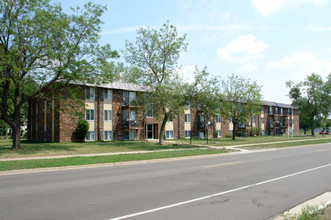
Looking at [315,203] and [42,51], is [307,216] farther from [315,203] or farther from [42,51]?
[42,51]

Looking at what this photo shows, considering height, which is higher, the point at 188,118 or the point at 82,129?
the point at 188,118

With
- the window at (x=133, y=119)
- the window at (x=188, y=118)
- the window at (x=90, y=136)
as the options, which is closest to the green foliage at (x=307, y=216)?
the window at (x=90, y=136)

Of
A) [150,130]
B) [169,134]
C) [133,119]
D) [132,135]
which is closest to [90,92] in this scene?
[133,119]

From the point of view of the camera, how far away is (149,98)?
29422mm

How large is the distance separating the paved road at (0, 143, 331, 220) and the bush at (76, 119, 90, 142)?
21790 mm

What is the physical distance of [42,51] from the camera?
70.4 feet

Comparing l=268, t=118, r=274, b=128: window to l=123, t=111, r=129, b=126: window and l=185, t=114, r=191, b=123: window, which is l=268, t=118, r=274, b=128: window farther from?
l=123, t=111, r=129, b=126: window

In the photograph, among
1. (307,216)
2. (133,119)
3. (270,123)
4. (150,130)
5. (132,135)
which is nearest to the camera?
(307,216)

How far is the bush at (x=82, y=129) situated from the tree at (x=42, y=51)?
25.9ft

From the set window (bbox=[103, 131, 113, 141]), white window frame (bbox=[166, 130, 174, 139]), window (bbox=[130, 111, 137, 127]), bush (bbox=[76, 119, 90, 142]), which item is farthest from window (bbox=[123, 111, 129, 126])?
white window frame (bbox=[166, 130, 174, 139])

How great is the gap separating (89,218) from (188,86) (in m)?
24.0

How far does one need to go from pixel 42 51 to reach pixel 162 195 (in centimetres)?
1841

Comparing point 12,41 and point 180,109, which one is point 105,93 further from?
point 12,41

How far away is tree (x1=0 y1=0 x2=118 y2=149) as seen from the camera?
67.7ft
